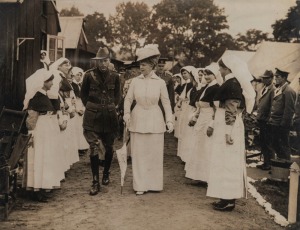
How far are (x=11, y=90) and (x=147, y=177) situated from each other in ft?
15.7

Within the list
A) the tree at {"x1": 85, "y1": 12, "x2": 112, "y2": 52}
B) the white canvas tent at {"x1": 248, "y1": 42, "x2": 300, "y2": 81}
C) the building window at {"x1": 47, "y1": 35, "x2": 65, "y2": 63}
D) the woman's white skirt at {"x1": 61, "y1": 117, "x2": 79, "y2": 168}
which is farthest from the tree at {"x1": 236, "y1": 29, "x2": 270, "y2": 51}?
the woman's white skirt at {"x1": 61, "y1": 117, "x2": 79, "y2": 168}

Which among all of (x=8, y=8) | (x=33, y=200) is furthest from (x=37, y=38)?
(x=33, y=200)

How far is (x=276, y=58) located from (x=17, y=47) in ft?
41.0

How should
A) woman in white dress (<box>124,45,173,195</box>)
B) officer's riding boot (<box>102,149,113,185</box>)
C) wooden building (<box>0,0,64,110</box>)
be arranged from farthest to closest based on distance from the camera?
wooden building (<box>0,0,64,110</box>), officer's riding boot (<box>102,149,113,185</box>), woman in white dress (<box>124,45,173,195</box>)

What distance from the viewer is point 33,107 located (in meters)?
6.00

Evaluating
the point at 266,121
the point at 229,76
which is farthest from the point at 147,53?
the point at 266,121

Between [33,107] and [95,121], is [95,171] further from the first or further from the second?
[33,107]

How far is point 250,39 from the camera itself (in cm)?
6194

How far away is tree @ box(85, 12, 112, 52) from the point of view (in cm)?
5378

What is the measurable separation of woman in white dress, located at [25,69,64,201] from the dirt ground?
281 millimetres

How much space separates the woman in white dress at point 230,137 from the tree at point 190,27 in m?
35.4

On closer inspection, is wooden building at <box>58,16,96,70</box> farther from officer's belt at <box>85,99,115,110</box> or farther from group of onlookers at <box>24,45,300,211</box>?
officer's belt at <box>85,99,115,110</box>

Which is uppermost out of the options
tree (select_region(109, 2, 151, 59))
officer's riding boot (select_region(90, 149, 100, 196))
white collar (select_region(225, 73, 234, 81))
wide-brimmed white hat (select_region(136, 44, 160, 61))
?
tree (select_region(109, 2, 151, 59))

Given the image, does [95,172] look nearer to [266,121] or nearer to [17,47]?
[17,47]
